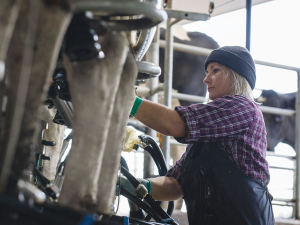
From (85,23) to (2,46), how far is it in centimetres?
10

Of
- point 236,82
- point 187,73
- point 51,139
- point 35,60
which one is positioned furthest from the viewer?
point 187,73

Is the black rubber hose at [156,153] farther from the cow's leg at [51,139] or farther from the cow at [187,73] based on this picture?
the cow at [187,73]

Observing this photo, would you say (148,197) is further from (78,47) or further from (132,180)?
(78,47)

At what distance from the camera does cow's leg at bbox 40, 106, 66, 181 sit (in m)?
0.92

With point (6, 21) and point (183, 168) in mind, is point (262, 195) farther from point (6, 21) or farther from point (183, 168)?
point (6, 21)

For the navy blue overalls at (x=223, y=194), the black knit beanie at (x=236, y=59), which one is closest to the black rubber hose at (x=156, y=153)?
the navy blue overalls at (x=223, y=194)

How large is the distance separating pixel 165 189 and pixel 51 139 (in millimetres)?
387

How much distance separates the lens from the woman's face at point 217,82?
1.07 meters

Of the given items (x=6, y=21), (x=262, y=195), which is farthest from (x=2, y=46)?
(x=262, y=195)

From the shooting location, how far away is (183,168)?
1.03 m

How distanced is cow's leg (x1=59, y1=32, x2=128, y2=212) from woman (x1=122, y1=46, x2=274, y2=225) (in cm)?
42

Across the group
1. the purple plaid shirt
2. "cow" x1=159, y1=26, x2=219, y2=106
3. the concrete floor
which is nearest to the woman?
the purple plaid shirt

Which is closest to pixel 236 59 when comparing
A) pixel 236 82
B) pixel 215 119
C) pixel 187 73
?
pixel 236 82

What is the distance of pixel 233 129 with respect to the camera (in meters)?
0.89
